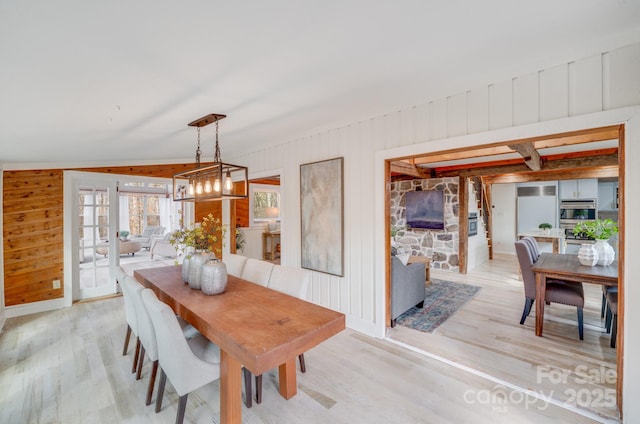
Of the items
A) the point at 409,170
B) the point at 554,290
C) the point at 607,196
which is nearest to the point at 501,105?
the point at 554,290

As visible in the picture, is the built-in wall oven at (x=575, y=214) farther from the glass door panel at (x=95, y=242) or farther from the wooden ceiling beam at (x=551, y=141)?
the glass door panel at (x=95, y=242)

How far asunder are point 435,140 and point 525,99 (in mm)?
704

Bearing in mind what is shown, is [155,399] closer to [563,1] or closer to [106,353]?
[106,353]

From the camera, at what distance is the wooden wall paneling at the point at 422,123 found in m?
2.70

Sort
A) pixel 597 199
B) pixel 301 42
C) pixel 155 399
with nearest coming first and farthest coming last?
pixel 301 42 < pixel 155 399 < pixel 597 199

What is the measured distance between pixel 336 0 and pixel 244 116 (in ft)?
5.87

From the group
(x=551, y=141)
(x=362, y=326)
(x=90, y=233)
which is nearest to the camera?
(x=362, y=326)

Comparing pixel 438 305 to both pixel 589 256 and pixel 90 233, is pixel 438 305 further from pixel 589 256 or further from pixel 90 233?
pixel 90 233

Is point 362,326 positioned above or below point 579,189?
below

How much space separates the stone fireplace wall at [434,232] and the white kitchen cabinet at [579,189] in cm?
390

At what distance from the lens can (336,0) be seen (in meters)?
1.31

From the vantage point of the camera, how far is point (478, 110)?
7.85 feet

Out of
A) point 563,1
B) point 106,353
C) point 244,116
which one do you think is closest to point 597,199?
point 563,1

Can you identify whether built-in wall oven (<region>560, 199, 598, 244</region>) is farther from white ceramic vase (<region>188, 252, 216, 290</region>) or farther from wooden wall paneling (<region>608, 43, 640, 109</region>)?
white ceramic vase (<region>188, 252, 216, 290</region>)
